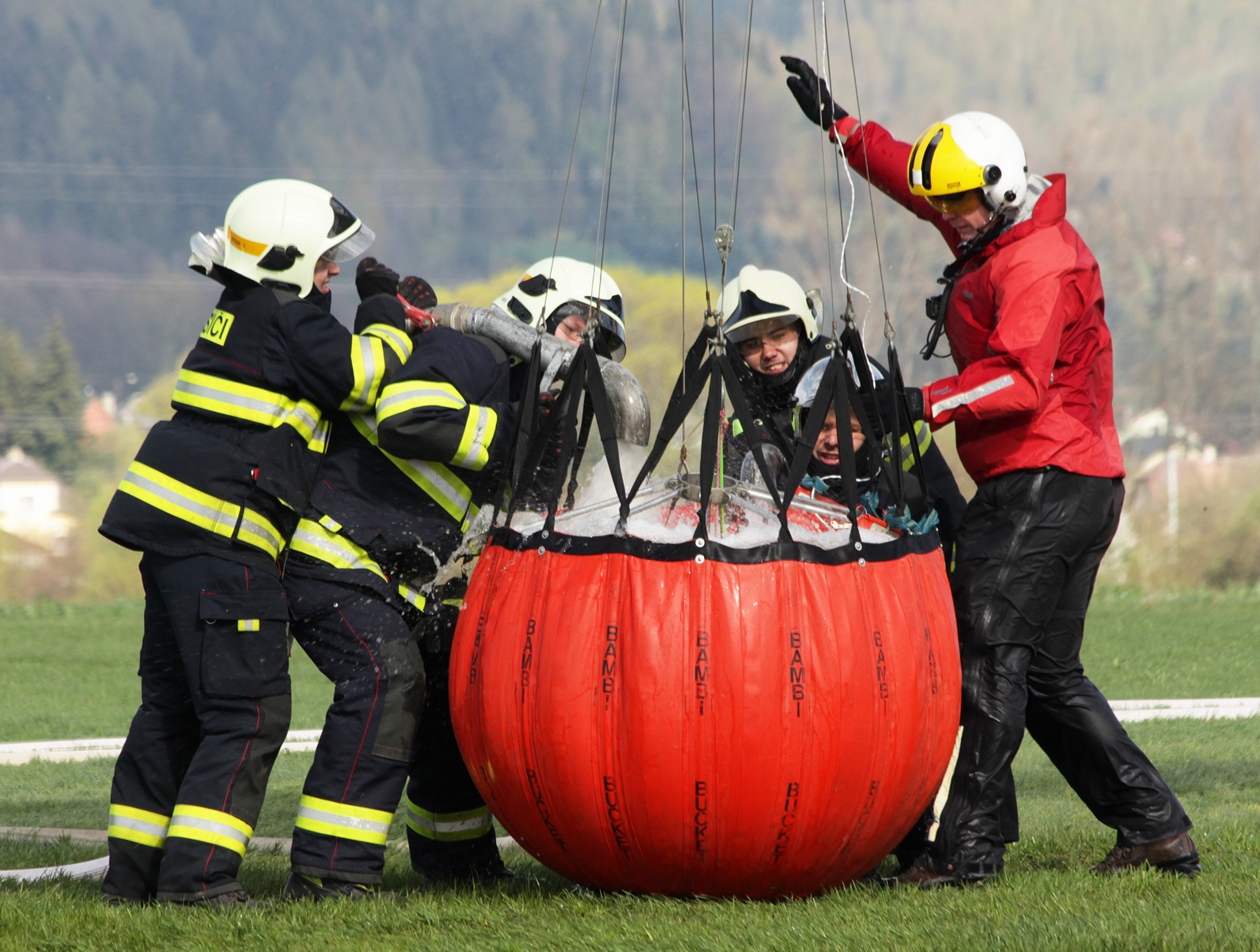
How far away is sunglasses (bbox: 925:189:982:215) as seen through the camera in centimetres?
496

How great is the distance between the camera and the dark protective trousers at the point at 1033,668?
4730mm

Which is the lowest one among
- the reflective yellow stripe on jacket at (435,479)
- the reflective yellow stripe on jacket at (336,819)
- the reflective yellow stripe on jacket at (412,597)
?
the reflective yellow stripe on jacket at (336,819)

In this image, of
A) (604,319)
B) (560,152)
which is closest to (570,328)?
(604,319)

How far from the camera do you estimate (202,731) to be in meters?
4.75

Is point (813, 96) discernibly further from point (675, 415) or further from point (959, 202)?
point (675, 415)

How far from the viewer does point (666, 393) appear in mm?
27828

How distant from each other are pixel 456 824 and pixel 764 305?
2.22 metres

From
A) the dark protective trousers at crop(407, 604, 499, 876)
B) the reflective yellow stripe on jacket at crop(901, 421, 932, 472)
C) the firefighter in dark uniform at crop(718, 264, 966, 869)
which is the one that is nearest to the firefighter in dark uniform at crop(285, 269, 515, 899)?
the dark protective trousers at crop(407, 604, 499, 876)

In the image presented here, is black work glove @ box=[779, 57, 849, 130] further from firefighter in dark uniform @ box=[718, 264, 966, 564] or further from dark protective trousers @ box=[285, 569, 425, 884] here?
dark protective trousers @ box=[285, 569, 425, 884]

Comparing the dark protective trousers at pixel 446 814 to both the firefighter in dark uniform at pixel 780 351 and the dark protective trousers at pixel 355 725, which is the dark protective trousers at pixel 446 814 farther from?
the firefighter in dark uniform at pixel 780 351

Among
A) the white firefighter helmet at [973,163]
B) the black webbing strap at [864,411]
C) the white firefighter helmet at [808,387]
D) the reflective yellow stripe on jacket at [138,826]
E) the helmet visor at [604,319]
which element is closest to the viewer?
the black webbing strap at [864,411]

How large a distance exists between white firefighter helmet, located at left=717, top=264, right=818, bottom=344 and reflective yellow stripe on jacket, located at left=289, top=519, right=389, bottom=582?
5.70 ft

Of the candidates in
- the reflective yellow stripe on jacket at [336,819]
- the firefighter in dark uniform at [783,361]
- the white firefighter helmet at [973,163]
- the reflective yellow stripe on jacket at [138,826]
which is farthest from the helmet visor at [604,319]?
the reflective yellow stripe on jacket at [138,826]

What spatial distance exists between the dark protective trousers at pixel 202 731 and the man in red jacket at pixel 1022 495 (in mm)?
2022
